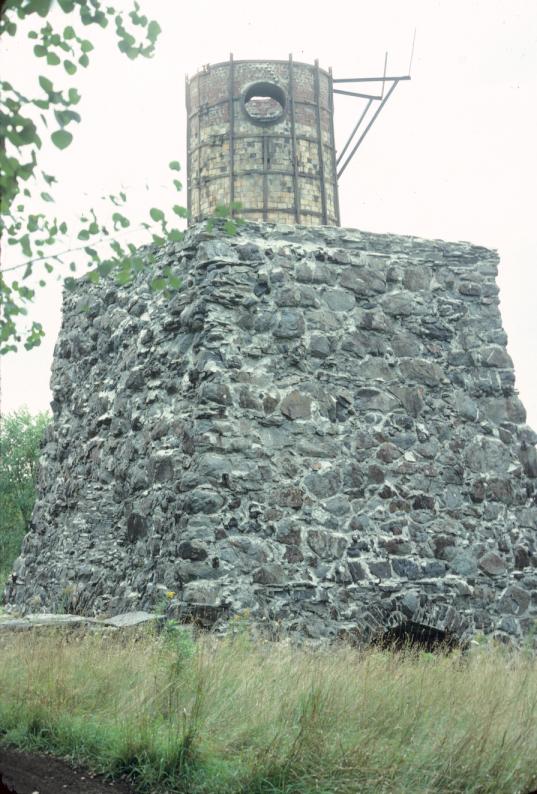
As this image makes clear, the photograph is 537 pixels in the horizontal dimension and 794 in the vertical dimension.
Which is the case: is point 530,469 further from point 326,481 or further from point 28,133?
point 28,133

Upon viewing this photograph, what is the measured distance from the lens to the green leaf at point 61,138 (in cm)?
611

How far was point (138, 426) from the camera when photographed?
1193 cm

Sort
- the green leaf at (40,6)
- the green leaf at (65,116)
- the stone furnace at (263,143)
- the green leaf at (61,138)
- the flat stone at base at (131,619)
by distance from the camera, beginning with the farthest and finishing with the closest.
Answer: the stone furnace at (263,143) < the flat stone at base at (131,619) < the green leaf at (65,116) < the green leaf at (61,138) < the green leaf at (40,6)

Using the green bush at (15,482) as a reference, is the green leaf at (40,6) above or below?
below

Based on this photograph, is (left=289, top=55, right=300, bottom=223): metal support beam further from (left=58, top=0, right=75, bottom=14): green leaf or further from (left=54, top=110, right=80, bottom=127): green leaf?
(left=58, top=0, right=75, bottom=14): green leaf

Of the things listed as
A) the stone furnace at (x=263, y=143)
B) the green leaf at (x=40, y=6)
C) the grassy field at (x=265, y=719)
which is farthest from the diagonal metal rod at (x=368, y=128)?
the green leaf at (x=40, y=6)

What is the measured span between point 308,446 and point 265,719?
4838 millimetres

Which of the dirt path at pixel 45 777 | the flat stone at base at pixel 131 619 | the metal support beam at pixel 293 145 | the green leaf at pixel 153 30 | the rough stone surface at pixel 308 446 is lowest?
the dirt path at pixel 45 777

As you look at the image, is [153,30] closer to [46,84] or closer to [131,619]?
[46,84]

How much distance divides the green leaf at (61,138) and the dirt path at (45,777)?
3.96 metres

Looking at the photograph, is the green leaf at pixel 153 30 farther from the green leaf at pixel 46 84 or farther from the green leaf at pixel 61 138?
the green leaf at pixel 61 138

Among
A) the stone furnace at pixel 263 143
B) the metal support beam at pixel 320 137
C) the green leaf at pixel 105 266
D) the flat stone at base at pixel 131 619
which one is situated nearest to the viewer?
the green leaf at pixel 105 266

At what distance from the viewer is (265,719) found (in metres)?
6.75

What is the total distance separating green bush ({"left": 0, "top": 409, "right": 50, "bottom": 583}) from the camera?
93.9 feet
